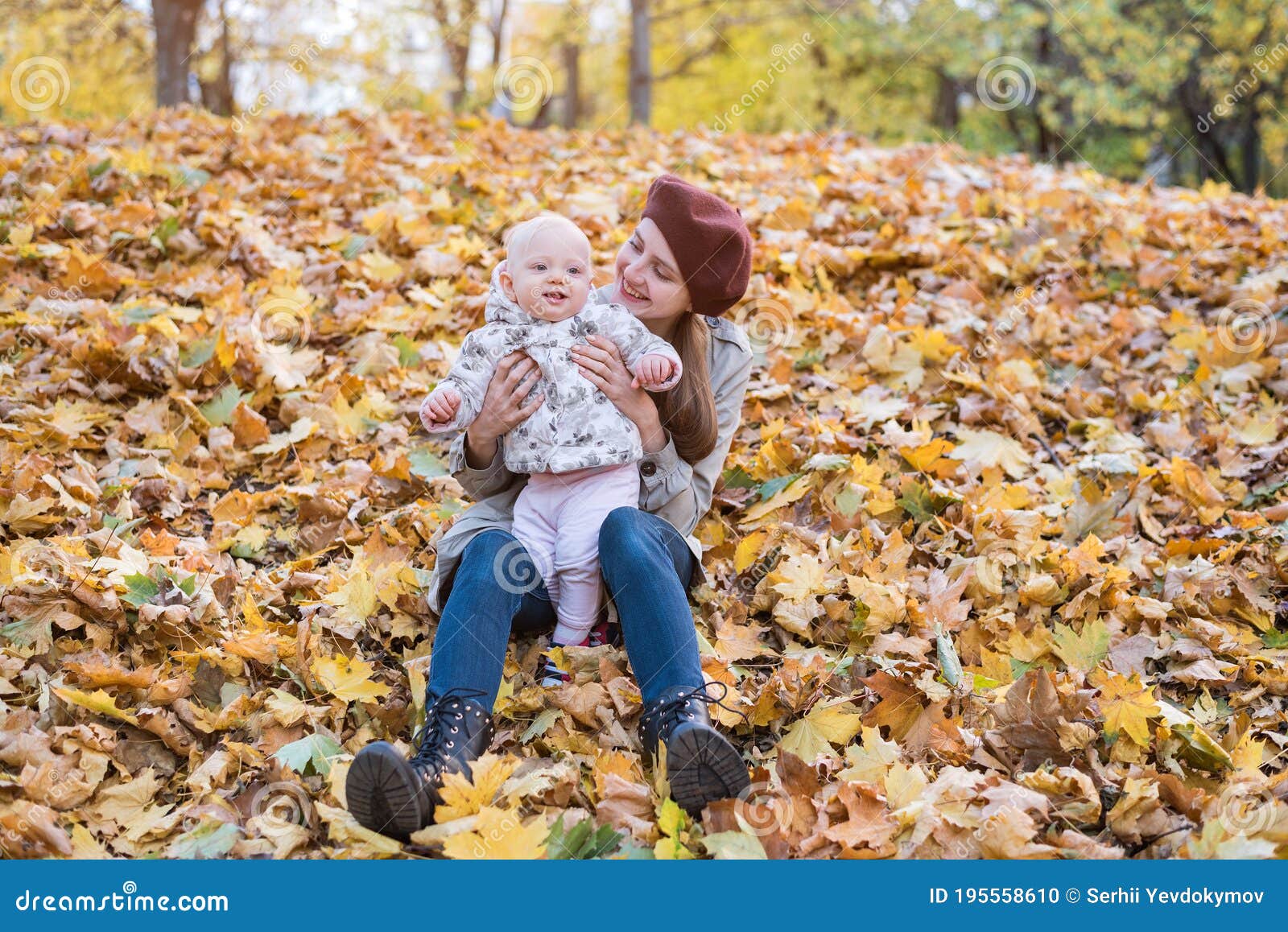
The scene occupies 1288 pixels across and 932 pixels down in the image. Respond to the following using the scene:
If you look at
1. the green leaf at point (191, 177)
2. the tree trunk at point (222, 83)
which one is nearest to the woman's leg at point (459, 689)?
the green leaf at point (191, 177)

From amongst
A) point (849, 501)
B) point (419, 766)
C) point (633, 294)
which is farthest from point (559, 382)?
point (849, 501)

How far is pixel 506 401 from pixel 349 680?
0.73 meters

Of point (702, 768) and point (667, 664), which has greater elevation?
point (667, 664)

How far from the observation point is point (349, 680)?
7.93 ft

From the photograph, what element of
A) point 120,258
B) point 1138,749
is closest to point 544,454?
Result: point 1138,749

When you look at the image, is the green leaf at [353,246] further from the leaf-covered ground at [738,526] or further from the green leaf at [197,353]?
the green leaf at [197,353]

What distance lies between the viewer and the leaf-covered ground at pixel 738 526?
6.93 ft

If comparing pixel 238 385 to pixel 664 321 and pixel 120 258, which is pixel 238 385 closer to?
pixel 120 258

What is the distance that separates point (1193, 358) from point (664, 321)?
260 centimetres

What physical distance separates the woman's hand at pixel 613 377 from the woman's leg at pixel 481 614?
40 cm

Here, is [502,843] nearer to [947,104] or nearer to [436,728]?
[436,728]

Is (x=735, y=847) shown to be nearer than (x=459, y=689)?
Yes

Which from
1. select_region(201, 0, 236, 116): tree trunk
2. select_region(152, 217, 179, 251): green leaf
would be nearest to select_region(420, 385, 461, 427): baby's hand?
select_region(152, 217, 179, 251): green leaf

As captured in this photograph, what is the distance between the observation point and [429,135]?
6.50 metres
